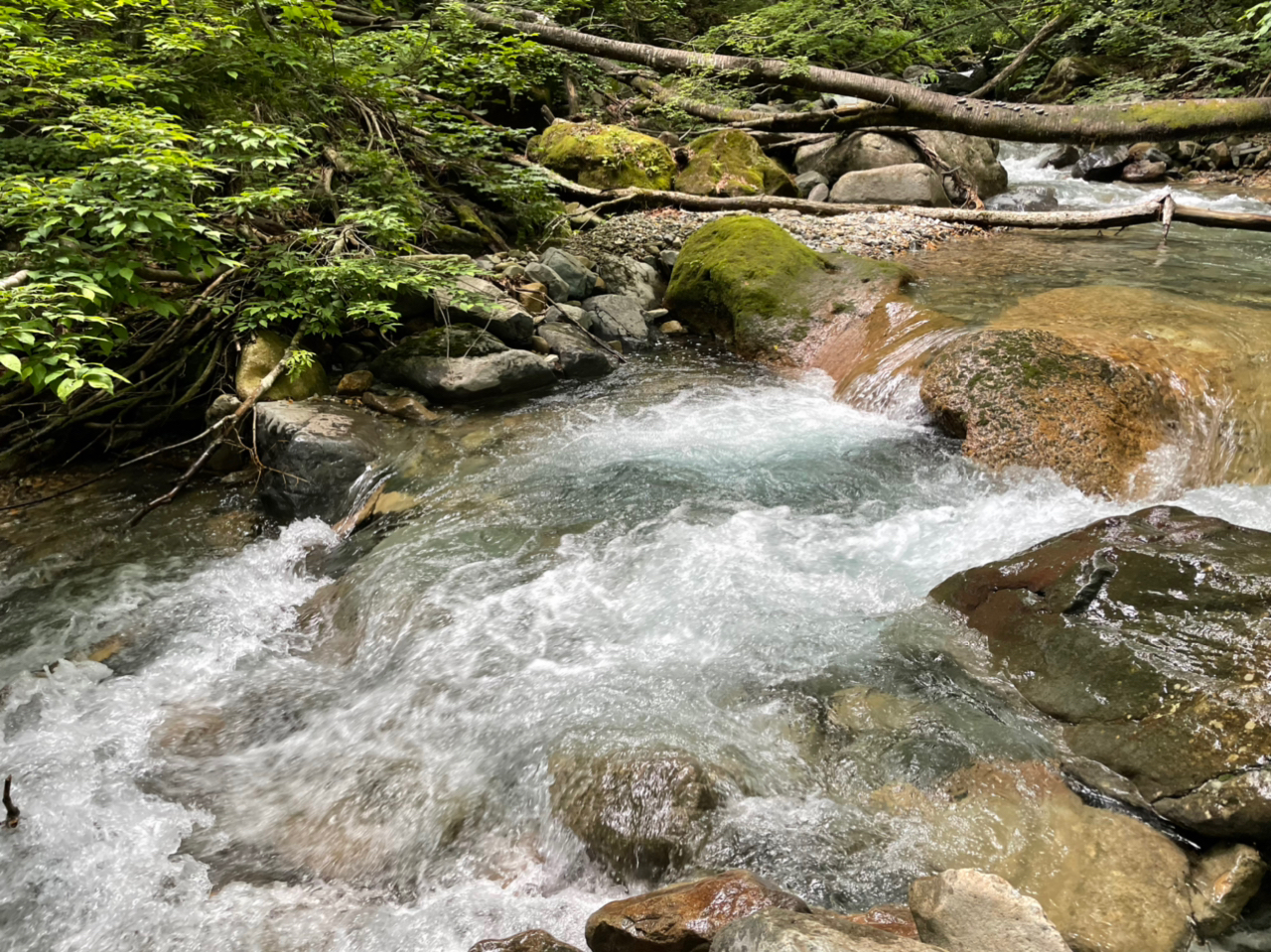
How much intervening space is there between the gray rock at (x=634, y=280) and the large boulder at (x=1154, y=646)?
5.68 meters

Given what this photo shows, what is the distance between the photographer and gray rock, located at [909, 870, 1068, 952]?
5.65 ft

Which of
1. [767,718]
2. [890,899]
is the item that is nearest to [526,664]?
[767,718]

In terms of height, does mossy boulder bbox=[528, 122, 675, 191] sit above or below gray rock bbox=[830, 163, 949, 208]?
above

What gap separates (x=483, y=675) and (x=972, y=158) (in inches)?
510

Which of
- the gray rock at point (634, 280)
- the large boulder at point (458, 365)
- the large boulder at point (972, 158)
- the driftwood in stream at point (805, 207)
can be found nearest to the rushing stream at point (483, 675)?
the large boulder at point (458, 365)

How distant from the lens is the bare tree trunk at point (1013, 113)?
5.80 m

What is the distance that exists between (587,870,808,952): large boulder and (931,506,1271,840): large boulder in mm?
1457

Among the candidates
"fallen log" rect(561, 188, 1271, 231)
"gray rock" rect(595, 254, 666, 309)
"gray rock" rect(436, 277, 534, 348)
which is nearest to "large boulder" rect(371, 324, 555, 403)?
"gray rock" rect(436, 277, 534, 348)

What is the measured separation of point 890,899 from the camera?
2.31m

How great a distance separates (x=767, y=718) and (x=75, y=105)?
20.2ft

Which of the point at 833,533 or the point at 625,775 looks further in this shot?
the point at 833,533

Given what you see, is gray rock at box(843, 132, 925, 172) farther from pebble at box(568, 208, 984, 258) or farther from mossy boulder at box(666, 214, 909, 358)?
mossy boulder at box(666, 214, 909, 358)

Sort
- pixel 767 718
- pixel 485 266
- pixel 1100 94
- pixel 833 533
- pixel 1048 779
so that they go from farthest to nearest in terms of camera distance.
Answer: pixel 1100 94, pixel 485 266, pixel 833 533, pixel 767 718, pixel 1048 779

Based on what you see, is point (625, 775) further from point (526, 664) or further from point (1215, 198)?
point (1215, 198)
